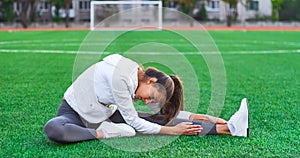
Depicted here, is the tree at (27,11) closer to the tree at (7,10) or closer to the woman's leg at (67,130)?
the tree at (7,10)

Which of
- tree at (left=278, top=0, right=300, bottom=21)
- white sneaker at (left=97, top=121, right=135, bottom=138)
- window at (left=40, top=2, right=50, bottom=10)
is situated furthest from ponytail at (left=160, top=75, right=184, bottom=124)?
window at (left=40, top=2, right=50, bottom=10)

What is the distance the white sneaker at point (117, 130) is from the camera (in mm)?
3285

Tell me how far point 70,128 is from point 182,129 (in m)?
0.67

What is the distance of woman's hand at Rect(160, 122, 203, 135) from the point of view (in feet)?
10.9

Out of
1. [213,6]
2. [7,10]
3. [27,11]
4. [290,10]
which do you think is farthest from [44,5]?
[290,10]

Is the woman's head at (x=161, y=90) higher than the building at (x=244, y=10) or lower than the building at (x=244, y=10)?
lower

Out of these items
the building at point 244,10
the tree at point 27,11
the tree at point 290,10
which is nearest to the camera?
the tree at point 27,11

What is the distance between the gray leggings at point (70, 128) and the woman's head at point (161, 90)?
0.28 metres

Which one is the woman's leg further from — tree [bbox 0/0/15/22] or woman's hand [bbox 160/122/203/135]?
tree [bbox 0/0/15/22]

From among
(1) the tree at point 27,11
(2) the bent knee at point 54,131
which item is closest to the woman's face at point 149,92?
(2) the bent knee at point 54,131

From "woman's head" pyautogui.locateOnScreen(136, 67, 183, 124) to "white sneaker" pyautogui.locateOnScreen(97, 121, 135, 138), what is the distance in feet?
0.73

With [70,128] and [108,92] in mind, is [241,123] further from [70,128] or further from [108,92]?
[70,128]

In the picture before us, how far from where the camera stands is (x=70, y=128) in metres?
3.17

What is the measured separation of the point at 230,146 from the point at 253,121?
879mm
